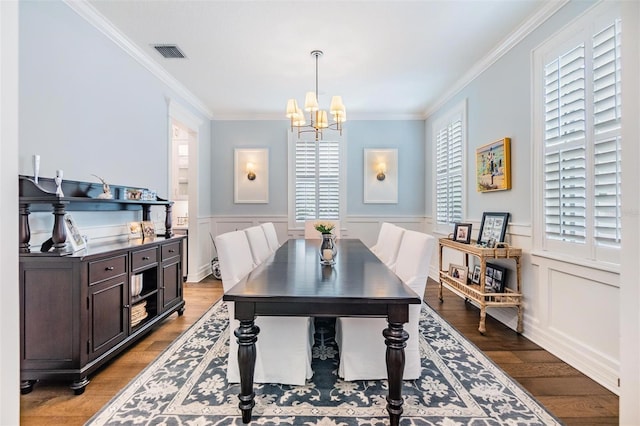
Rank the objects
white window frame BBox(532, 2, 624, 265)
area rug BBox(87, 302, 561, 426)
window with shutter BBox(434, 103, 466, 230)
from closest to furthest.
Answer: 1. area rug BBox(87, 302, 561, 426)
2. white window frame BBox(532, 2, 624, 265)
3. window with shutter BBox(434, 103, 466, 230)

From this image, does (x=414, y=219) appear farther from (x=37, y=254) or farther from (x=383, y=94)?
(x=37, y=254)

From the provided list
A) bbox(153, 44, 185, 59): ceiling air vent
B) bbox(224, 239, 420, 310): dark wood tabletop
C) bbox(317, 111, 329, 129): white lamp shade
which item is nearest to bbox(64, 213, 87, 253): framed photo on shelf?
bbox(224, 239, 420, 310): dark wood tabletop

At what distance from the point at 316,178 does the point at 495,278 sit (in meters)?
3.29

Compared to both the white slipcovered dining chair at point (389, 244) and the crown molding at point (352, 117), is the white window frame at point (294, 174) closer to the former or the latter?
the crown molding at point (352, 117)

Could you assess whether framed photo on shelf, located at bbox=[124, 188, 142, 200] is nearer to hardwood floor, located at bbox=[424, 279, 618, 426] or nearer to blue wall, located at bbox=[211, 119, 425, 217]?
blue wall, located at bbox=[211, 119, 425, 217]

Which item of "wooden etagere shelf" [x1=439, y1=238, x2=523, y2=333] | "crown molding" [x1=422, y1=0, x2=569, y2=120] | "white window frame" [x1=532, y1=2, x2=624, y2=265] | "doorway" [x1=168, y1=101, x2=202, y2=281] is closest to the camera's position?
"white window frame" [x1=532, y1=2, x2=624, y2=265]

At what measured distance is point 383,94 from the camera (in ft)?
14.9

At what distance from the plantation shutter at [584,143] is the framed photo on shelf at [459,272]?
0.99 metres

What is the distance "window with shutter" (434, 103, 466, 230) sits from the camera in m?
4.18

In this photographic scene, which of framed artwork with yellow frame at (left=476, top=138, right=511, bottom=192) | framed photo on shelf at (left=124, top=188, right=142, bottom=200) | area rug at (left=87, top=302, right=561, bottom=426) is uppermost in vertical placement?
framed artwork with yellow frame at (left=476, top=138, right=511, bottom=192)

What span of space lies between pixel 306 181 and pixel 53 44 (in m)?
3.74

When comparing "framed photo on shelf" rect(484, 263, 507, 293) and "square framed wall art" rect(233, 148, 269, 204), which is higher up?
"square framed wall art" rect(233, 148, 269, 204)

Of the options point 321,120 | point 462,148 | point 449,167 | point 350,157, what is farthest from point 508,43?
point 350,157

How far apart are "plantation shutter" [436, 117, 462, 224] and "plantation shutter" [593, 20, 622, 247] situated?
2.07 metres
